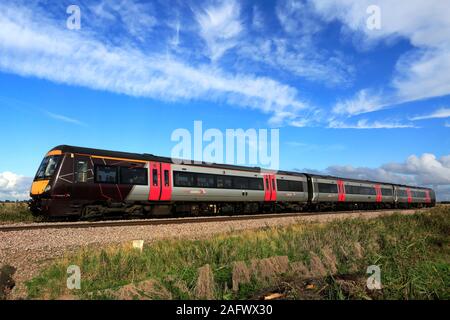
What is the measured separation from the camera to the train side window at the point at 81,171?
55.7ft

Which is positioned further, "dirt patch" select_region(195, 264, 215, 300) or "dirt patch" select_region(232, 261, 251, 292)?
"dirt patch" select_region(232, 261, 251, 292)

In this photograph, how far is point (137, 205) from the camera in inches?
760

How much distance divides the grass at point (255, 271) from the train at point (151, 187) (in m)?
7.85

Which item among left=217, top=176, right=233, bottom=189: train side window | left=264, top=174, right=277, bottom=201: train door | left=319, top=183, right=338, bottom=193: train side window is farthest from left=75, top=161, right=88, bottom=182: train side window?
left=319, top=183, right=338, bottom=193: train side window

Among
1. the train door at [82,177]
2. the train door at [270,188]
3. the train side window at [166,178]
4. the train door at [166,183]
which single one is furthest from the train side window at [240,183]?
the train door at [82,177]

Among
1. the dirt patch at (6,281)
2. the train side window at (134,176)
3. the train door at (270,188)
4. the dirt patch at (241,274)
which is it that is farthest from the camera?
the train door at (270,188)

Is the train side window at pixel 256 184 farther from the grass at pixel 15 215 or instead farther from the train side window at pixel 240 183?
the grass at pixel 15 215

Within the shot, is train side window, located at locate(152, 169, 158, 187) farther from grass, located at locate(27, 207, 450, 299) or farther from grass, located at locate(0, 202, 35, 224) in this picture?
grass, located at locate(27, 207, 450, 299)

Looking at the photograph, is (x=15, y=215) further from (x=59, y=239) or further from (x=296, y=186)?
(x=296, y=186)

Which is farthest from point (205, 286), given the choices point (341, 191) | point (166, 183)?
point (341, 191)

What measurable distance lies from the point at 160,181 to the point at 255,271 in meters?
14.8

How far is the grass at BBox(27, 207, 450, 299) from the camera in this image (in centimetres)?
487

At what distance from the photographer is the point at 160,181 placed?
20.0 m
